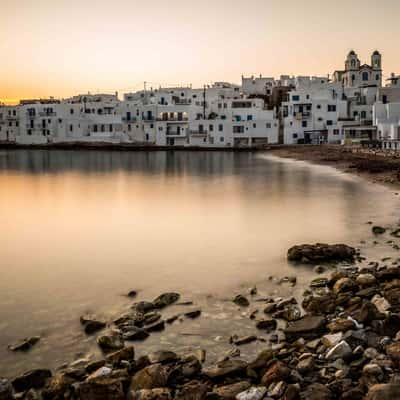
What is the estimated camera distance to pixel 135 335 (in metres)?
8.70

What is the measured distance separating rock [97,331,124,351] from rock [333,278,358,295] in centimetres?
433

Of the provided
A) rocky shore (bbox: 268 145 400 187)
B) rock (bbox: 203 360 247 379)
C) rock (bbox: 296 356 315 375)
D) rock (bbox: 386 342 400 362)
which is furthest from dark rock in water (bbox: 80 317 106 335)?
rocky shore (bbox: 268 145 400 187)

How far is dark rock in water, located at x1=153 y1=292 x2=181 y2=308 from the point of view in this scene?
10.4m

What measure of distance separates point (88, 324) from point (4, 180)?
39.5 meters

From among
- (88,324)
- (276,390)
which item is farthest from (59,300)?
(276,390)

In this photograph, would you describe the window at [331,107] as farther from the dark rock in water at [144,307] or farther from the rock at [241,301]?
the dark rock in water at [144,307]

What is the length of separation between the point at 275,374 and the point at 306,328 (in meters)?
1.98

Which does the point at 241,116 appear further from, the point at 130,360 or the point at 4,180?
the point at 130,360

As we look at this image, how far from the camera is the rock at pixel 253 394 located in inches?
240

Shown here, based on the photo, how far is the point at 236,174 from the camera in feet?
146

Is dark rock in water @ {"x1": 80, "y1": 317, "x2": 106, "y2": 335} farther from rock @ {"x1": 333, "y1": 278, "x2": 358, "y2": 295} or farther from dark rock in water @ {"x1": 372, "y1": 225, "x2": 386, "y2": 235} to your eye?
dark rock in water @ {"x1": 372, "y1": 225, "x2": 386, "y2": 235}

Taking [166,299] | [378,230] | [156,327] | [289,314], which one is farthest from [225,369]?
[378,230]

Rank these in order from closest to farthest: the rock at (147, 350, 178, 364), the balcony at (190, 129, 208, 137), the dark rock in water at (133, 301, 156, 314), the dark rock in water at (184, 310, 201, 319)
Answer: the rock at (147, 350, 178, 364) → the dark rock in water at (184, 310, 201, 319) → the dark rock in water at (133, 301, 156, 314) → the balcony at (190, 129, 208, 137)

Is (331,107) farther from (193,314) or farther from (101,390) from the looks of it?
(101,390)
